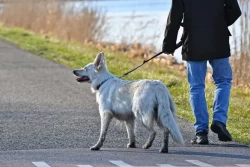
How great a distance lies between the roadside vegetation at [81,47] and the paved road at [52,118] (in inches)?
39.2

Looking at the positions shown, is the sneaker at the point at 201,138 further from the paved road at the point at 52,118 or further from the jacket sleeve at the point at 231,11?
the jacket sleeve at the point at 231,11

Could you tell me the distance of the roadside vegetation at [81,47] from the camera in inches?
553

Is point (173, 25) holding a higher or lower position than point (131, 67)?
higher

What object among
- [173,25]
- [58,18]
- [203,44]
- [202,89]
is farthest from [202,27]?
[58,18]

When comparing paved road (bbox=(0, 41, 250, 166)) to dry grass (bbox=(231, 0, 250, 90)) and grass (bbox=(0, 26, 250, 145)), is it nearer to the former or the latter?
grass (bbox=(0, 26, 250, 145))

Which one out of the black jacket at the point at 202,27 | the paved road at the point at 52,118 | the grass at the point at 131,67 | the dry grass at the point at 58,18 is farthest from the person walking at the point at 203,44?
the dry grass at the point at 58,18

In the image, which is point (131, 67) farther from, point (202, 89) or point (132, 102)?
point (132, 102)

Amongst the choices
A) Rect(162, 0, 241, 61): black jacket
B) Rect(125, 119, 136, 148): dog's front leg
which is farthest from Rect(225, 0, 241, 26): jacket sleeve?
Rect(125, 119, 136, 148): dog's front leg

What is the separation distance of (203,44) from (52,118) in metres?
2.91

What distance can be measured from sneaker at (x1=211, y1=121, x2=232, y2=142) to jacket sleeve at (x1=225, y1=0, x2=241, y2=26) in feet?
3.75

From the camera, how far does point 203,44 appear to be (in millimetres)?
11070

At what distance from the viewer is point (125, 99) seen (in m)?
10.5

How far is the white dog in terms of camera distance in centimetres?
1018

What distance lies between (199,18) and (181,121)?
6.97ft
